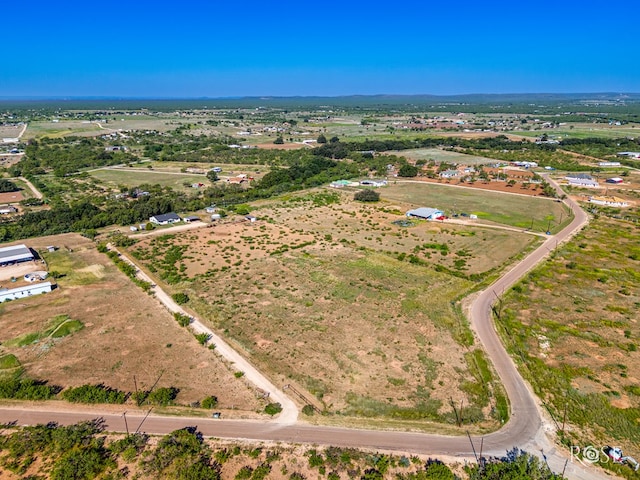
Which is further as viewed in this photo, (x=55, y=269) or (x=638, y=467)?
(x=55, y=269)

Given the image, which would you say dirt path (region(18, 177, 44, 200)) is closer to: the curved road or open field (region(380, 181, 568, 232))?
the curved road

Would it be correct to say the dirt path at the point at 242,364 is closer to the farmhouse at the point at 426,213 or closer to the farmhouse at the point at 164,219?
the farmhouse at the point at 164,219

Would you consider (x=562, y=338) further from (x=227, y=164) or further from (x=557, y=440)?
(x=227, y=164)

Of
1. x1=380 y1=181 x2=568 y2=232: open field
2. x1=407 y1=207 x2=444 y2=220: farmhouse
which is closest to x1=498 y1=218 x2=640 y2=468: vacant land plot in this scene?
x1=380 y1=181 x2=568 y2=232: open field

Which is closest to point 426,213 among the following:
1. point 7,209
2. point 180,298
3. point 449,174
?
point 449,174

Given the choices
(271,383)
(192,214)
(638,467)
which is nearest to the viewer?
(638,467)

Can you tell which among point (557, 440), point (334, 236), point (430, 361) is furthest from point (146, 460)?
point (334, 236)

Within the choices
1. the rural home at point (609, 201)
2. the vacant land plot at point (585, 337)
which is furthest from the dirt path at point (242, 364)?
the rural home at point (609, 201)
